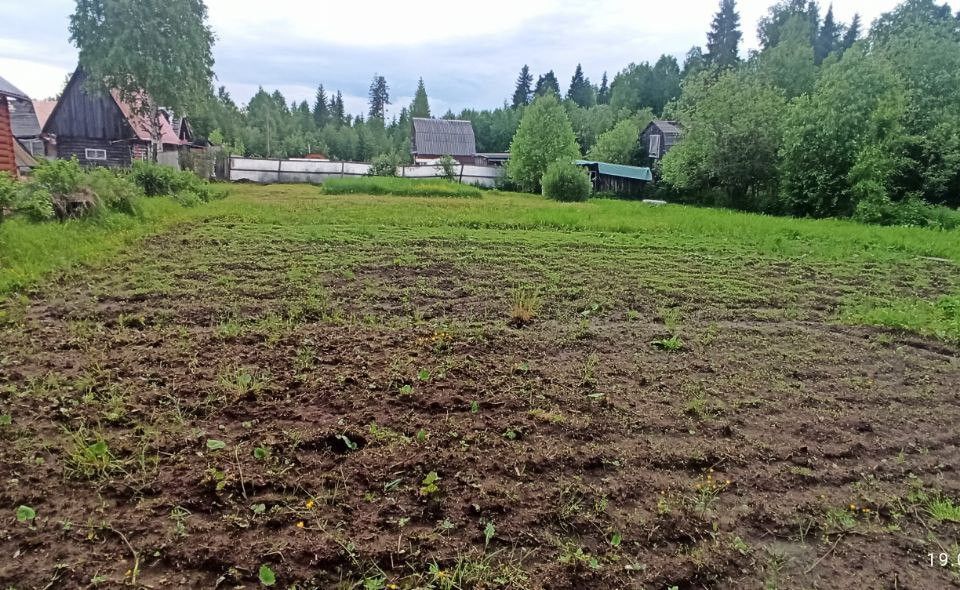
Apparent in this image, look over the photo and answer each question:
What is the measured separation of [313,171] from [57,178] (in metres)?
20.8

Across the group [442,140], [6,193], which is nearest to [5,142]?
[6,193]

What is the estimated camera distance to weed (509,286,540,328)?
194 inches

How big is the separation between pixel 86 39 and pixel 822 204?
28.7 m

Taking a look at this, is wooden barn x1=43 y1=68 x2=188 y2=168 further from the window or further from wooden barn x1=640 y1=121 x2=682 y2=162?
the window

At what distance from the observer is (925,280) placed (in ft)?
24.6

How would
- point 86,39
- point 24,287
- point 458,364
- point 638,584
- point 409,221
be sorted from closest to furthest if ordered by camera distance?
point 638,584, point 458,364, point 24,287, point 409,221, point 86,39

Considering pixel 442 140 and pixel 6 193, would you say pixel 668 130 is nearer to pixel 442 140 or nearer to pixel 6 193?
pixel 442 140

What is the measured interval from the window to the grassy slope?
21557mm

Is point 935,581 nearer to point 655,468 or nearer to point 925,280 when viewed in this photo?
point 655,468

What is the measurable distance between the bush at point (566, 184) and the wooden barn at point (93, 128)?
55.2 feet

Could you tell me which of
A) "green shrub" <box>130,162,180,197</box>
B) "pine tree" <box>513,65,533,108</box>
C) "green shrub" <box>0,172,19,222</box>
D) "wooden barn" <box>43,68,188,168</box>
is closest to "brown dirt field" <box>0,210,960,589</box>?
"green shrub" <box>0,172,19,222</box>

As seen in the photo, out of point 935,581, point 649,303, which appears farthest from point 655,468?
point 649,303

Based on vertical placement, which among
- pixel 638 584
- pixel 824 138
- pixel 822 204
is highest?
pixel 824 138

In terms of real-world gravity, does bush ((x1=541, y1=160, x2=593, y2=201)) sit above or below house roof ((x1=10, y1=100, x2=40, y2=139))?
below
